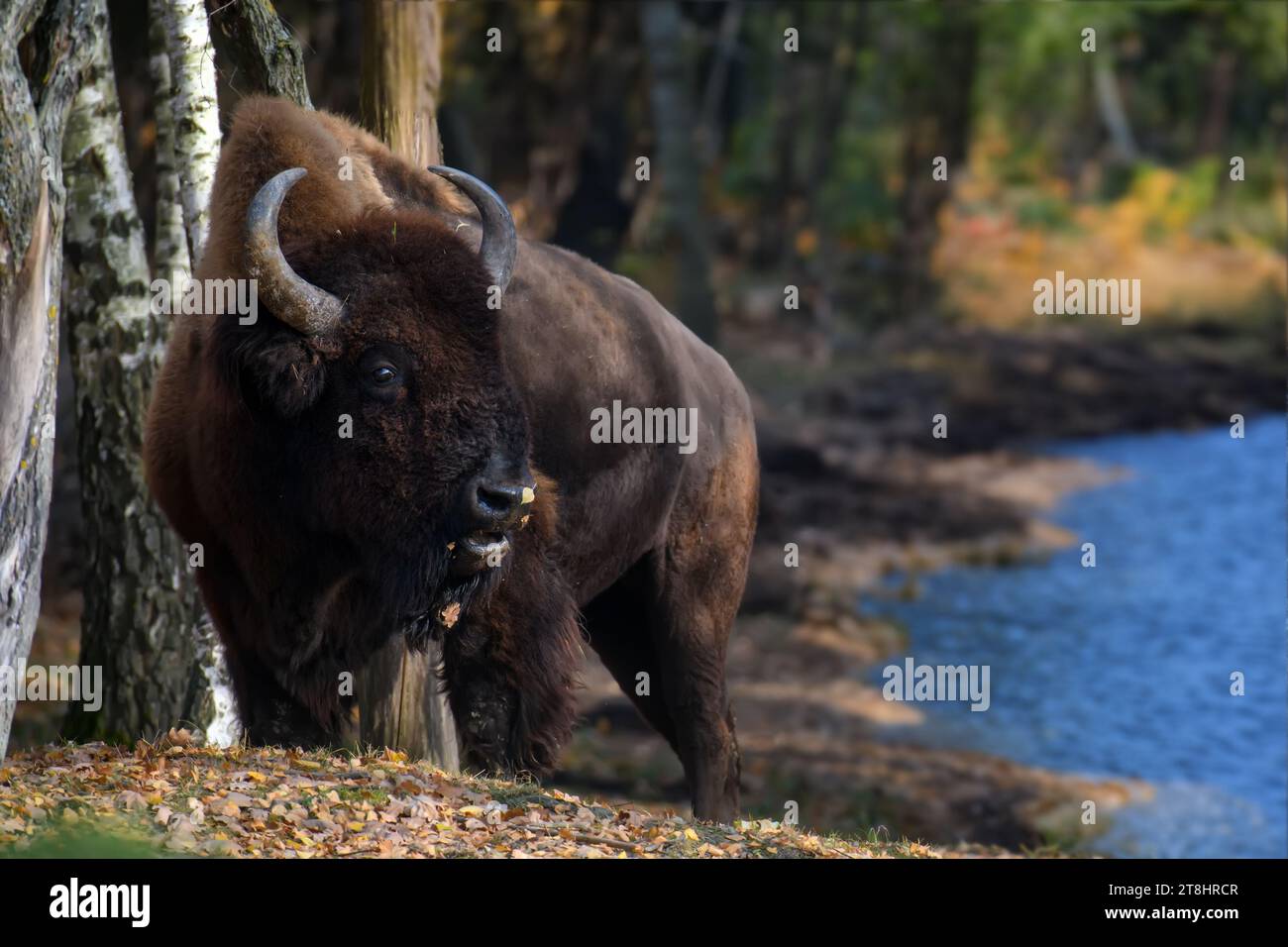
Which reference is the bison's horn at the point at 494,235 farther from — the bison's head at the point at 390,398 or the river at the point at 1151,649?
the river at the point at 1151,649

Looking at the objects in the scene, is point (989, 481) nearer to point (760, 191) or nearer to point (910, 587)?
point (910, 587)

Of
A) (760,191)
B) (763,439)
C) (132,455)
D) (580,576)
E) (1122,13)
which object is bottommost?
(580,576)

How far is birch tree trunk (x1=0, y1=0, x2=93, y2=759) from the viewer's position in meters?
5.79

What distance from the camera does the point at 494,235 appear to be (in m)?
6.45

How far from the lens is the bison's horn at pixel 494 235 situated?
643 cm

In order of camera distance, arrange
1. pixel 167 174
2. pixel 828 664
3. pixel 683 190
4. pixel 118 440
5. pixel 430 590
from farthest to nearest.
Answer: pixel 683 190, pixel 828 664, pixel 167 174, pixel 118 440, pixel 430 590

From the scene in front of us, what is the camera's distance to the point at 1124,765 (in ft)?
44.4

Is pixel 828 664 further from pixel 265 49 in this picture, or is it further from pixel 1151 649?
pixel 265 49

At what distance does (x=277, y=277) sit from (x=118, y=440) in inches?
118

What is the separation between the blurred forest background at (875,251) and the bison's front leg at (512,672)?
10.8 feet

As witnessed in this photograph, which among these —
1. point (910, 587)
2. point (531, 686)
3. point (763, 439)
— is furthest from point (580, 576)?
point (763, 439)

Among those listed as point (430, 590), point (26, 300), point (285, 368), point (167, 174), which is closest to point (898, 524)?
point (167, 174)

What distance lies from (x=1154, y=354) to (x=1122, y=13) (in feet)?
20.2
